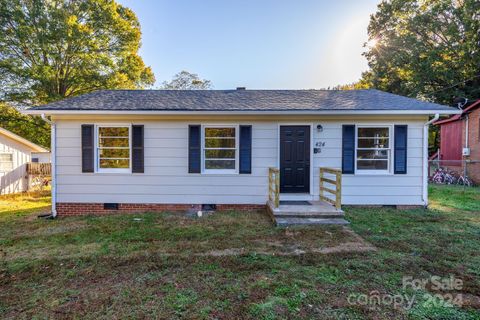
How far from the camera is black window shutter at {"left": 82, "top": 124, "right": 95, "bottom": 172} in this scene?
6457mm

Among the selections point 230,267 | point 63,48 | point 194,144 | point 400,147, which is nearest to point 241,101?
point 194,144

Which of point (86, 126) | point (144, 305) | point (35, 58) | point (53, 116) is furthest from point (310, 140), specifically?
point (35, 58)

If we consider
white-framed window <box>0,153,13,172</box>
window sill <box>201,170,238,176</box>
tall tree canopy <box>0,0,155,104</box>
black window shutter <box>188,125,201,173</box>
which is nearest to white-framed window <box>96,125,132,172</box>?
black window shutter <box>188,125,201,173</box>

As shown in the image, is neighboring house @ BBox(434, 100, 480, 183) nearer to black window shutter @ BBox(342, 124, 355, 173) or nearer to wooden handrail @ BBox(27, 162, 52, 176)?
black window shutter @ BBox(342, 124, 355, 173)

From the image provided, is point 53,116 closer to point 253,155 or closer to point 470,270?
point 253,155

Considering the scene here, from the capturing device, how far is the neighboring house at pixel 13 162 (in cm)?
981

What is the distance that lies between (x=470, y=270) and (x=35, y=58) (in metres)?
19.4

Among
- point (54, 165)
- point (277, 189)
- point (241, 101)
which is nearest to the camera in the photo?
point (277, 189)

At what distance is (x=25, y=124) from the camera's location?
1501cm

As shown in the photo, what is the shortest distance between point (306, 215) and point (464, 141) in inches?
486

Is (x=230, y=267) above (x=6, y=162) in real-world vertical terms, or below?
below

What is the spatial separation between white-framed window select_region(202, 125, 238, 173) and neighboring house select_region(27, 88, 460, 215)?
0.09ft

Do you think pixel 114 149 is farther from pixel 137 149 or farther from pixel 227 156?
pixel 227 156

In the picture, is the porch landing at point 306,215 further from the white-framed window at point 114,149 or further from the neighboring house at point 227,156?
the white-framed window at point 114,149
